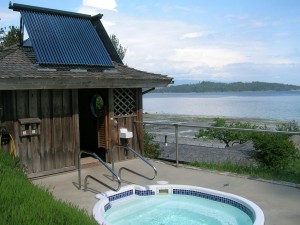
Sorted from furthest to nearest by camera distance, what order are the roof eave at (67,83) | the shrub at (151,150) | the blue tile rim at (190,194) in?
1. the shrub at (151,150)
2. the roof eave at (67,83)
3. the blue tile rim at (190,194)

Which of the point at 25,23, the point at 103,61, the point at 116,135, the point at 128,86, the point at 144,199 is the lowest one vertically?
the point at 144,199

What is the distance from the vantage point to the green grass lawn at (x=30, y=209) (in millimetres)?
3283

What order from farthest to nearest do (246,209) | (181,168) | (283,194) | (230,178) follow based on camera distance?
(181,168), (230,178), (283,194), (246,209)

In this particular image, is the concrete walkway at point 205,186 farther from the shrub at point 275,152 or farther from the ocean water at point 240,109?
the ocean water at point 240,109

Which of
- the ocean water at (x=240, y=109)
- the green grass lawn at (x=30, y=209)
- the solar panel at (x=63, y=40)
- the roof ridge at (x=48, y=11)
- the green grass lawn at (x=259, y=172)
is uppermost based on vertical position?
the roof ridge at (x=48, y=11)

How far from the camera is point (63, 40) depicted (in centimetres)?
905

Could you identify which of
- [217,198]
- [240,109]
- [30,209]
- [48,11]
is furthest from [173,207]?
[240,109]

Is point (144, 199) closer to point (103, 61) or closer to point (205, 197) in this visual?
point (205, 197)

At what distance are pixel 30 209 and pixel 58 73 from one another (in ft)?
15.3

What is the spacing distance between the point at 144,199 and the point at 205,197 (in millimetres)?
1174

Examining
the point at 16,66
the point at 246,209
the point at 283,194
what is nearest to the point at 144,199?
the point at 246,209

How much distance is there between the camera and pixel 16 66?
25.1 ft

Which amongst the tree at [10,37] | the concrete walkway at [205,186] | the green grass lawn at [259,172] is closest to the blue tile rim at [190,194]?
the concrete walkway at [205,186]

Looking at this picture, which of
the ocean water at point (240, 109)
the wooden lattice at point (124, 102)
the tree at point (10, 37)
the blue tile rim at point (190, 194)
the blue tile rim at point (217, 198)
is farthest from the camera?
the ocean water at point (240, 109)
